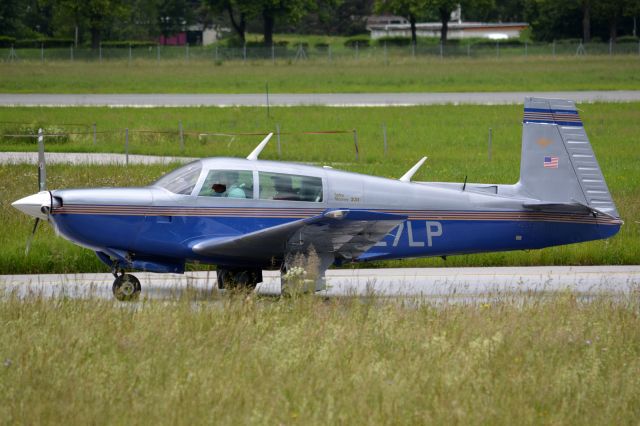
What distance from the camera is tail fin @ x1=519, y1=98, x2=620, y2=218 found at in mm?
13609

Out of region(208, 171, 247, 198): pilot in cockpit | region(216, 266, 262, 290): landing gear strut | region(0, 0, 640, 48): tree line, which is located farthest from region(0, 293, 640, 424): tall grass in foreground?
region(0, 0, 640, 48): tree line

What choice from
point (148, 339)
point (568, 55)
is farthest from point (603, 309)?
point (568, 55)

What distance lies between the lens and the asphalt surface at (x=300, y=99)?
4300 cm

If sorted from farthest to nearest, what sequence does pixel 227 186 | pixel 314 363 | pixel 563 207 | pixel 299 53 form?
pixel 299 53
pixel 563 207
pixel 227 186
pixel 314 363

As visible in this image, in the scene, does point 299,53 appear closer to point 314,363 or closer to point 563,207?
point 563,207

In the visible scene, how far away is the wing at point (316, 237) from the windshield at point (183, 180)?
2.34 feet

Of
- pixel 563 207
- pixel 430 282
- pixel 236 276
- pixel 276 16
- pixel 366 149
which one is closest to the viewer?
Answer: pixel 563 207

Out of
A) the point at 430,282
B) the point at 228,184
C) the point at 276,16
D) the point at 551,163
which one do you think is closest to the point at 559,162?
the point at 551,163

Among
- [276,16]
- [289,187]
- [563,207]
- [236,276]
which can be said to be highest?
[276,16]

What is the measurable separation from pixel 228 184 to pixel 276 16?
6567 centimetres

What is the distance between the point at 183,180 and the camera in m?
12.8

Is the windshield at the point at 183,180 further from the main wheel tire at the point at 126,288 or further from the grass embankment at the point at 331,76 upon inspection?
the grass embankment at the point at 331,76

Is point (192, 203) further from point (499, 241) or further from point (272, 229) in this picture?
point (499, 241)

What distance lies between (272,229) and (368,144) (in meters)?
18.6
